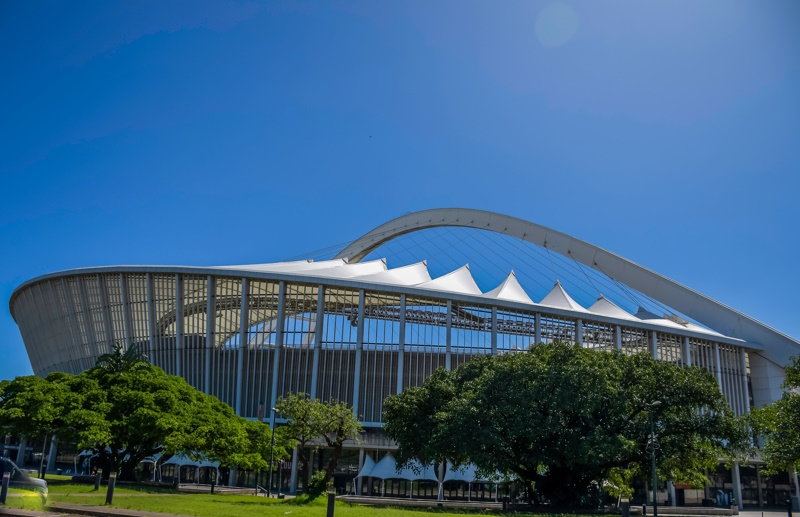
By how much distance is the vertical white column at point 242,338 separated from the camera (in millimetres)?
54344

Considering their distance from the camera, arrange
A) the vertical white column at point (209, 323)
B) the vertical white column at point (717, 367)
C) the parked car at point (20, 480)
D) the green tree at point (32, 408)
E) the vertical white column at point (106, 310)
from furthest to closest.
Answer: the vertical white column at point (106, 310), the vertical white column at point (717, 367), the vertical white column at point (209, 323), the green tree at point (32, 408), the parked car at point (20, 480)

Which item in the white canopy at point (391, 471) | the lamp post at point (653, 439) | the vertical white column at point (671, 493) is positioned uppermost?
the lamp post at point (653, 439)

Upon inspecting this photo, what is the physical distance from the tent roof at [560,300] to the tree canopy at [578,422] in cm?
2308

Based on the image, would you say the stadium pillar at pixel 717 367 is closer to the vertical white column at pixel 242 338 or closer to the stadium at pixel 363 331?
the stadium at pixel 363 331

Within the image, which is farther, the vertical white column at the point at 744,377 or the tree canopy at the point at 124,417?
the vertical white column at the point at 744,377

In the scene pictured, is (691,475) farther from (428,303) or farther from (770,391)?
(770,391)

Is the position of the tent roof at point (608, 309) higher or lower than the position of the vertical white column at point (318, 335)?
higher

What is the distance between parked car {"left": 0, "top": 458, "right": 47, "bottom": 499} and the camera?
18.5 metres

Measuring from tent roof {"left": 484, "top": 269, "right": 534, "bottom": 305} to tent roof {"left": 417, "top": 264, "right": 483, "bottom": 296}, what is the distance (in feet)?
5.32

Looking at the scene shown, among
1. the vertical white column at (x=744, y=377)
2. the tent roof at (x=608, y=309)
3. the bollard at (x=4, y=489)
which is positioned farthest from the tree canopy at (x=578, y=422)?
the vertical white column at (x=744, y=377)

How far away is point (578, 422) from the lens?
31.1 metres

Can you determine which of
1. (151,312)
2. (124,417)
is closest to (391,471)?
(124,417)

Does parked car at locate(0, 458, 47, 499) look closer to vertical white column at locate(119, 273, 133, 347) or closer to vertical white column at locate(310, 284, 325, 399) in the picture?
vertical white column at locate(310, 284, 325, 399)

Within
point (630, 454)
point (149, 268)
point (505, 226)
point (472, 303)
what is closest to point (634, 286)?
point (505, 226)
